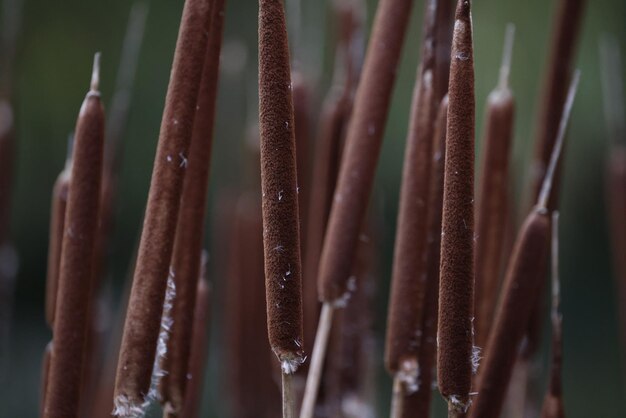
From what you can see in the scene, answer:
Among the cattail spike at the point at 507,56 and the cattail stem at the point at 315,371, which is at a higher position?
the cattail spike at the point at 507,56

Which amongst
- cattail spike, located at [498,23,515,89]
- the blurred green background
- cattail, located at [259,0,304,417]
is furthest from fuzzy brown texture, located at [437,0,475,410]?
the blurred green background

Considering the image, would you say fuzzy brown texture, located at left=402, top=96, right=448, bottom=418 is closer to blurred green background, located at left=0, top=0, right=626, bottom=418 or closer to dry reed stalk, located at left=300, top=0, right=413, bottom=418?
dry reed stalk, located at left=300, top=0, right=413, bottom=418

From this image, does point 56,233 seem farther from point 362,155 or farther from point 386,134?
point 386,134

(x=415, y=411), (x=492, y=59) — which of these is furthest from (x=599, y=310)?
(x=415, y=411)

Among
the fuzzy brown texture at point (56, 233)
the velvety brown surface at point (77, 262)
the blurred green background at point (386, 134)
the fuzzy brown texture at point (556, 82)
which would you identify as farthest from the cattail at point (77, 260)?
the blurred green background at point (386, 134)

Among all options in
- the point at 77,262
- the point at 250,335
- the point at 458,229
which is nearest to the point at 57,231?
the point at 77,262

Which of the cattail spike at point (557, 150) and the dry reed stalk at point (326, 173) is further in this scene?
the dry reed stalk at point (326, 173)

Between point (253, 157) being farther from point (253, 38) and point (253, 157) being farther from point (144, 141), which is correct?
point (144, 141)

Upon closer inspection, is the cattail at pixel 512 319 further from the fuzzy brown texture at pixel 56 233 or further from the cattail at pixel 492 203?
the fuzzy brown texture at pixel 56 233
